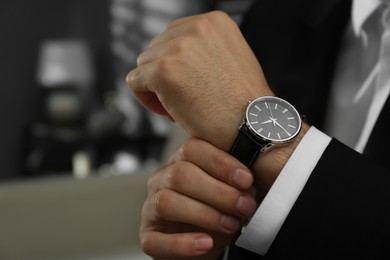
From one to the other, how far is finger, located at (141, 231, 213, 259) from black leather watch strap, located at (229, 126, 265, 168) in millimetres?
119

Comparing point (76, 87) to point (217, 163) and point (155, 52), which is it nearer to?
point (155, 52)

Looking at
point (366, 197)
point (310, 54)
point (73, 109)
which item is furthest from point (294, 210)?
point (73, 109)

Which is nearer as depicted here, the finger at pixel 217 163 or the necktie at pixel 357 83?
Result: the finger at pixel 217 163

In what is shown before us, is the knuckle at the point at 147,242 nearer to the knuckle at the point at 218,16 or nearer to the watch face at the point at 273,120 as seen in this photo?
the watch face at the point at 273,120

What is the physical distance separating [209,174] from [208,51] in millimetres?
185

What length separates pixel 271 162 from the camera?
787 mm

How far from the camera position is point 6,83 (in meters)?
4.14

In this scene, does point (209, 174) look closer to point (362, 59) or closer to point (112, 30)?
point (362, 59)

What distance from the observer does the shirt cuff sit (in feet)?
2.52

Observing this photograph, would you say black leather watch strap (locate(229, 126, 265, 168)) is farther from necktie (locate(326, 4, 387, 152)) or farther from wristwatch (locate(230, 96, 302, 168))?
necktie (locate(326, 4, 387, 152))

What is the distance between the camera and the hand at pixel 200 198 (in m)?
0.77

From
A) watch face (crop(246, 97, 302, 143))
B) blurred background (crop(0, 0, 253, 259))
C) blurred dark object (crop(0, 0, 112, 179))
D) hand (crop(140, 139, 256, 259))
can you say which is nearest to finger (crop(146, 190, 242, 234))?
hand (crop(140, 139, 256, 259))

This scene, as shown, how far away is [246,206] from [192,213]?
0.08m

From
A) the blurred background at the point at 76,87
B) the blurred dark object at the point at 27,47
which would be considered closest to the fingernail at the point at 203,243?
the blurred background at the point at 76,87
